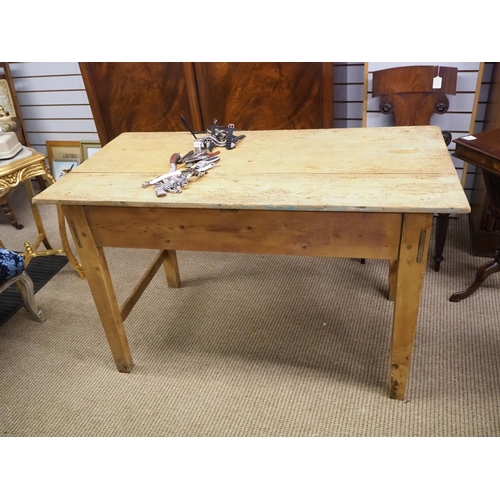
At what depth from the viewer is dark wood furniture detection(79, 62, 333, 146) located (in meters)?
2.51

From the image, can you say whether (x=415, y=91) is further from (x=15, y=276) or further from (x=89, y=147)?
(x=89, y=147)

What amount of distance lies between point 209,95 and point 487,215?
5.57 feet

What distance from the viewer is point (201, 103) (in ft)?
8.89

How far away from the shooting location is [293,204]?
4.34 feet

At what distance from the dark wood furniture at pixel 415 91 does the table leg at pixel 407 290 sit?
97 centimetres

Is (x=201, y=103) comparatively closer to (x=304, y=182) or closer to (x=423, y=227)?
(x=304, y=182)

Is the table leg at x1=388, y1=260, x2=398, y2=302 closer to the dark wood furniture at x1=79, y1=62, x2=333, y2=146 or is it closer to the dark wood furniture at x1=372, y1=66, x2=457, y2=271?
the dark wood furniture at x1=372, y1=66, x2=457, y2=271

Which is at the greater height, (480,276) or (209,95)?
(209,95)

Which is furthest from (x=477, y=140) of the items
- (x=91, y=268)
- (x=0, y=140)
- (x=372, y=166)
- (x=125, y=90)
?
(x=0, y=140)

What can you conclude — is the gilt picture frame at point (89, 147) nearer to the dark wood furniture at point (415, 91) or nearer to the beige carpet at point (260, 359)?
the beige carpet at point (260, 359)

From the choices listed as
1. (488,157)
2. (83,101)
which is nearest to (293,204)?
(488,157)

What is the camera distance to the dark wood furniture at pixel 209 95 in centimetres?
251

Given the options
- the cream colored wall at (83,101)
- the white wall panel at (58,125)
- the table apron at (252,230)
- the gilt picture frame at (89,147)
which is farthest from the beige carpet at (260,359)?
the white wall panel at (58,125)

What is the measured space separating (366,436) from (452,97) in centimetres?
211
